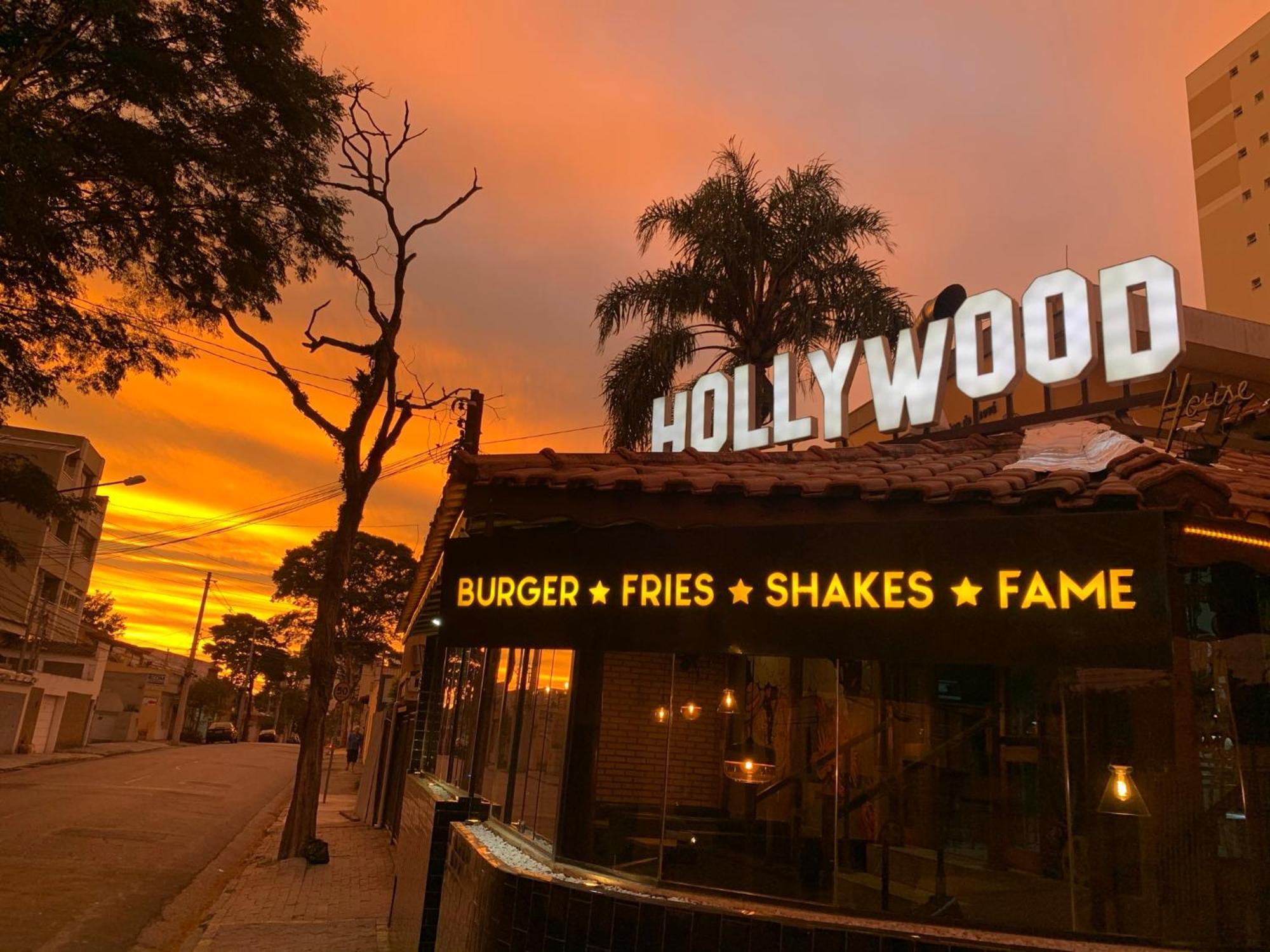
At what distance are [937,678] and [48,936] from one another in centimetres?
846

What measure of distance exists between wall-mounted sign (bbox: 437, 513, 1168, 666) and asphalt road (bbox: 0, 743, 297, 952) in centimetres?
621

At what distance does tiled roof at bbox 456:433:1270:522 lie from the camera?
174 inches

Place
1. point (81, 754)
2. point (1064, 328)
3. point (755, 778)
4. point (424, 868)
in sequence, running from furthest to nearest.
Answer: point (81, 754) → point (1064, 328) → point (424, 868) → point (755, 778)

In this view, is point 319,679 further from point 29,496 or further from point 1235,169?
point 1235,169

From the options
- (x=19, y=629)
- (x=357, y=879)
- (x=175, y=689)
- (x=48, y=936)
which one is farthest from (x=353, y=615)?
(x=48, y=936)

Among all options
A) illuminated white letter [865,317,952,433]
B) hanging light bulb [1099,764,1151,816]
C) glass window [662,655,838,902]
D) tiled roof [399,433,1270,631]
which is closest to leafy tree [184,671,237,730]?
illuminated white letter [865,317,952,433]

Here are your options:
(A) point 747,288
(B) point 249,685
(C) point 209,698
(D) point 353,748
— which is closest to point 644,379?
(A) point 747,288

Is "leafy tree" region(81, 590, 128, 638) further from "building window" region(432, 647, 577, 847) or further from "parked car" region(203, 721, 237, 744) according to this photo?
"building window" region(432, 647, 577, 847)

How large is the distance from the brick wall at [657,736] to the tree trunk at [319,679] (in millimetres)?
10320

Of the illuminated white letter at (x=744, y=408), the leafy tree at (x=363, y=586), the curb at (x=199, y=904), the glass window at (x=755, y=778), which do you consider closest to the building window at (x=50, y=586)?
the leafy tree at (x=363, y=586)

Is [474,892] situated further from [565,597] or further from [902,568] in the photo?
[902,568]

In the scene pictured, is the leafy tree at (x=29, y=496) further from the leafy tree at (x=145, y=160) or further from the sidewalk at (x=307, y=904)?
the sidewalk at (x=307, y=904)

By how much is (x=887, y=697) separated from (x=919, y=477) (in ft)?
4.16

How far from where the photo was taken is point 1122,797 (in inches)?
180
